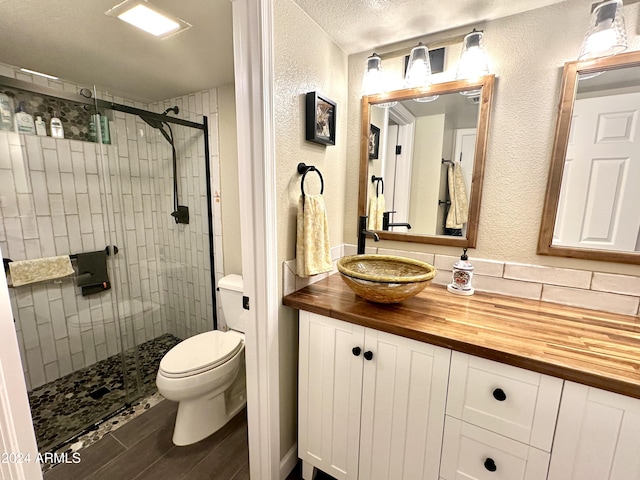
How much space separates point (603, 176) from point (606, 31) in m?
0.51

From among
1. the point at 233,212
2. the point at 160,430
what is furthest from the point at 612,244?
the point at 160,430

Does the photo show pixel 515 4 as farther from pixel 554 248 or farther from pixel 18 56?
pixel 18 56

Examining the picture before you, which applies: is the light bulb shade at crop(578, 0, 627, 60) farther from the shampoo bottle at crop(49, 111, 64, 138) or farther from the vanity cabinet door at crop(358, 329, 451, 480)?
the shampoo bottle at crop(49, 111, 64, 138)

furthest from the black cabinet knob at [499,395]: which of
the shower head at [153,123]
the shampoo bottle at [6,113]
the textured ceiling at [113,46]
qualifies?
the shampoo bottle at [6,113]

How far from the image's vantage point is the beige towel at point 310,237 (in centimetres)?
122

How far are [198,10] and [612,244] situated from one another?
1963 mm

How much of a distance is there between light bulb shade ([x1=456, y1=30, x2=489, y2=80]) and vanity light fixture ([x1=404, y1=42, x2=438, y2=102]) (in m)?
0.14

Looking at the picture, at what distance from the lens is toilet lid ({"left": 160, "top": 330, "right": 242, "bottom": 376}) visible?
1.53 m

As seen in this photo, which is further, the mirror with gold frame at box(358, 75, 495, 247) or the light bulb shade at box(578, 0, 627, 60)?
the mirror with gold frame at box(358, 75, 495, 247)

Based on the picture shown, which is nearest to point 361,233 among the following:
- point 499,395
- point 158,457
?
point 499,395

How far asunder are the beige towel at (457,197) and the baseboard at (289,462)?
1391mm

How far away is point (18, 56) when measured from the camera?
63.5 inches

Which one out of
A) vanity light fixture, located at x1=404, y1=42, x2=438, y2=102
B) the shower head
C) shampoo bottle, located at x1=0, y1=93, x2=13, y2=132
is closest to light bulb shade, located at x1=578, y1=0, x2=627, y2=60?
vanity light fixture, located at x1=404, y1=42, x2=438, y2=102

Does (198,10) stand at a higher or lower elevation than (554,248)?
higher
